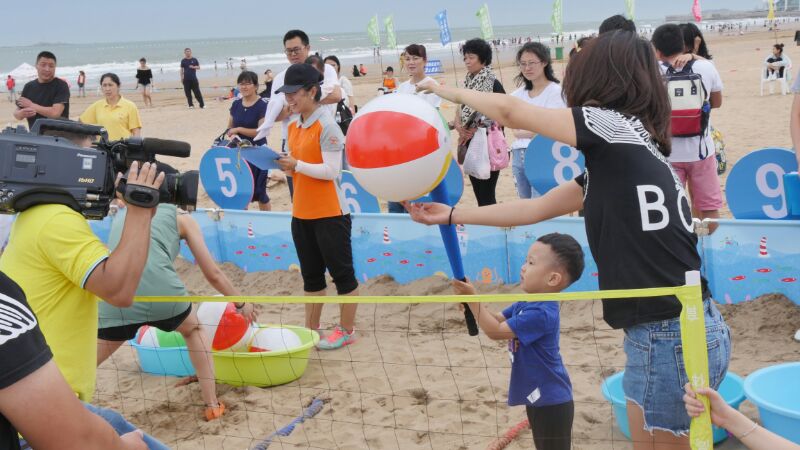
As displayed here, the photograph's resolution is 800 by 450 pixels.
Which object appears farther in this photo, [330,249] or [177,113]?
[177,113]

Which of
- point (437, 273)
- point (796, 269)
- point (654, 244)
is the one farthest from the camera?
point (437, 273)

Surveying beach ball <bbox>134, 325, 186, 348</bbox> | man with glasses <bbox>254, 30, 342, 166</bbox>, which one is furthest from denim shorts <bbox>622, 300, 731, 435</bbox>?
man with glasses <bbox>254, 30, 342, 166</bbox>

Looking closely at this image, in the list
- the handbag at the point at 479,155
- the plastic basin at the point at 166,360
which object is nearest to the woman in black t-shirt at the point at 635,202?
the plastic basin at the point at 166,360

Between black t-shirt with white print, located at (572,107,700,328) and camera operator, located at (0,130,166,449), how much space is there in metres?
1.52

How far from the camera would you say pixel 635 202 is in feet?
8.14

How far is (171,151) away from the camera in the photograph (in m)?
3.01

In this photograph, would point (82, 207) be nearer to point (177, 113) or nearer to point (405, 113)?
point (405, 113)

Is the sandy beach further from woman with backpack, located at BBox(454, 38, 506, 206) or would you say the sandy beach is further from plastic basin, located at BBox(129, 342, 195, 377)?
woman with backpack, located at BBox(454, 38, 506, 206)

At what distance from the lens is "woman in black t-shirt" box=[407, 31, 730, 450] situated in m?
2.49

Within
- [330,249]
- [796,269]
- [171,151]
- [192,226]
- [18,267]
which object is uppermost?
[171,151]

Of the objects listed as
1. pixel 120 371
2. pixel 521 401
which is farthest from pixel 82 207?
pixel 120 371

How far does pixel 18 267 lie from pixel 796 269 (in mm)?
4608

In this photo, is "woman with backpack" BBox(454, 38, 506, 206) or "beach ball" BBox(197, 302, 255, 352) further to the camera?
"woman with backpack" BBox(454, 38, 506, 206)

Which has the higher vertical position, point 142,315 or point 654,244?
point 654,244
